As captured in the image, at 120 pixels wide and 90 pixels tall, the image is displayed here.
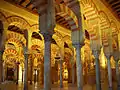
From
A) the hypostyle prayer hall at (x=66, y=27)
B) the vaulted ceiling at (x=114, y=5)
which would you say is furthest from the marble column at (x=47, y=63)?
the vaulted ceiling at (x=114, y=5)

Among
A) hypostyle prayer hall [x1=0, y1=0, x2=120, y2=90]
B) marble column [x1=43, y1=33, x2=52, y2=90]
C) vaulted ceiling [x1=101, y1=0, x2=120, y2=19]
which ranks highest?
vaulted ceiling [x1=101, y1=0, x2=120, y2=19]

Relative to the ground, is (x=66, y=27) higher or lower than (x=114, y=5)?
lower

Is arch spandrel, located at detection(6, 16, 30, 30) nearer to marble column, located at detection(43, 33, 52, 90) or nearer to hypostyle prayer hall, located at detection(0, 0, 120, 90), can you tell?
hypostyle prayer hall, located at detection(0, 0, 120, 90)

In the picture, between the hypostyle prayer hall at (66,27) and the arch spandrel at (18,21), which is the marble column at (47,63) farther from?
the arch spandrel at (18,21)

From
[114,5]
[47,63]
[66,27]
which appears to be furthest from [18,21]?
[114,5]

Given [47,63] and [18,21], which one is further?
[18,21]

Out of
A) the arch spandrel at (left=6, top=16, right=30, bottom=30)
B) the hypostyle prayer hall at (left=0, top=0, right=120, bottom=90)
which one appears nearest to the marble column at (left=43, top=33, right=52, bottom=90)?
the hypostyle prayer hall at (left=0, top=0, right=120, bottom=90)

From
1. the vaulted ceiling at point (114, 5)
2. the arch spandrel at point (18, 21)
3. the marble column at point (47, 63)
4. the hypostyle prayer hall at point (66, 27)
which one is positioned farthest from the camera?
the arch spandrel at point (18, 21)

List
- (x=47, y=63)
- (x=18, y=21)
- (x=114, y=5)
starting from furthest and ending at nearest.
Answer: (x=18, y=21)
(x=114, y=5)
(x=47, y=63)

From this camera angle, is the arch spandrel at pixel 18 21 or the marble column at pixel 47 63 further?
the arch spandrel at pixel 18 21

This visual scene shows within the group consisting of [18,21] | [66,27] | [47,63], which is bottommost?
[47,63]

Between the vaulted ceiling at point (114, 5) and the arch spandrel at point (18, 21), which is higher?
the vaulted ceiling at point (114, 5)

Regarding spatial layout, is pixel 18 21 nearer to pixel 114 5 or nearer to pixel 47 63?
pixel 47 63

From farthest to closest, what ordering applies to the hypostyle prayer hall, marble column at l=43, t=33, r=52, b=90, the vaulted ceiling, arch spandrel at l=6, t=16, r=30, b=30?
arch spandrel at l=6, t=16, r=30, b=30, the vaulted ceiling, the hypostyle prayer hall, marble column at l=43, t=33, r=52, b=90
